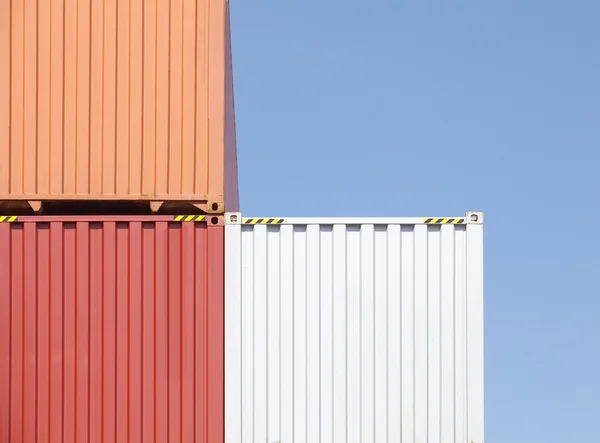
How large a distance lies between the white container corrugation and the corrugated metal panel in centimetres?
27

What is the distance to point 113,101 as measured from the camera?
8.84m

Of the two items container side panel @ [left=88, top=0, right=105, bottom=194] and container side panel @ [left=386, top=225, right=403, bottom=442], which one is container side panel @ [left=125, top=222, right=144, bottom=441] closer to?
container side panel @ [left=88, top=0, right=105, bottom=194]

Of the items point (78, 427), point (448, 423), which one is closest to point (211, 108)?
point (78, 427)

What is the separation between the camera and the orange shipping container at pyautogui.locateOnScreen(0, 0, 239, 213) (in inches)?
344

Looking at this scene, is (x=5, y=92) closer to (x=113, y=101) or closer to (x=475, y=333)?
(x=113, y=101)

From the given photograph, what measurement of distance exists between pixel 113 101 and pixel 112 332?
8.10ft

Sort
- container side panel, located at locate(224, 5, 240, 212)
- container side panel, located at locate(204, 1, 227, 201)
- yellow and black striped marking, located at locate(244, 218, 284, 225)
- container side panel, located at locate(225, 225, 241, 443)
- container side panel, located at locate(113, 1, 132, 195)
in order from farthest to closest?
1. container side panel, located at locate(224, 5, 240, 212)
2. container side panel, located at locate(113, 1, 132, 195)
3. container side panel, located at locate(204, 1, 227, 201)
4. yellow and black striped marking, located at locate(244, 218, 284, 225)
5. container side panel, located at locate(225, 225, 241, 443)

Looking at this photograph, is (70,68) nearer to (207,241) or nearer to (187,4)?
(187,4)

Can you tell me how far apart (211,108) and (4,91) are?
7.47 feet

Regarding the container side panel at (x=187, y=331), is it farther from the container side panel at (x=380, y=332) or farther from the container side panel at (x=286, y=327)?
the container side panel at (x=380, y=332)

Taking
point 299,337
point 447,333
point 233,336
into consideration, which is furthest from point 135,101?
point 447,333

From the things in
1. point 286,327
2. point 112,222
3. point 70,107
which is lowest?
point 286,327

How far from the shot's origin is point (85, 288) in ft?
27.8

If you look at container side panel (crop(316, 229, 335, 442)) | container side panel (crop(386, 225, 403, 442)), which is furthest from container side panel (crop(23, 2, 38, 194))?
container side panel (crop(386, 225, 403, 442))
